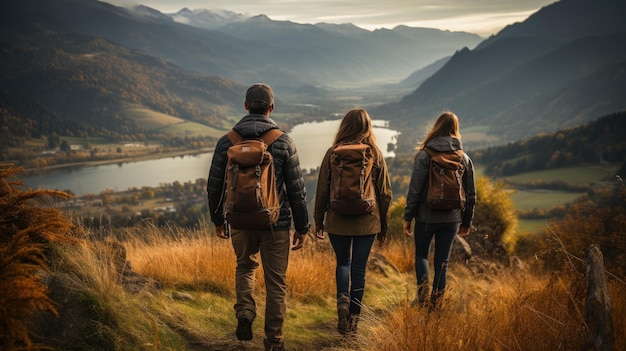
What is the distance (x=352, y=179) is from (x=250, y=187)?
0.98m

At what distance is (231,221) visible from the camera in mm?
3182

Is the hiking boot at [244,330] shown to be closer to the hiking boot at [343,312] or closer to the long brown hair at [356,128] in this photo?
the hiking boot at [343,312]

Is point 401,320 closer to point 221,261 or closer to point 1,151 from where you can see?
point 221,261

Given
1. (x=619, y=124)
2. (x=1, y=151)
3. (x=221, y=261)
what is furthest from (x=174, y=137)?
(x=221, y=261)

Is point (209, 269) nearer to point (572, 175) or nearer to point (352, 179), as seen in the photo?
point (352, 179)

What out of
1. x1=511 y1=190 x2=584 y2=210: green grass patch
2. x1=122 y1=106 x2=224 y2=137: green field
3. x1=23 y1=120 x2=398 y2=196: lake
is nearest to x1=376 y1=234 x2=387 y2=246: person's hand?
x1=511 y1=190 x2=584 y2=210: green grass patch

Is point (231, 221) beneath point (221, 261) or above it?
above

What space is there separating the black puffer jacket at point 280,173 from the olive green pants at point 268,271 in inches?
5.5

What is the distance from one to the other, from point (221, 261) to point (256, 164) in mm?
2293

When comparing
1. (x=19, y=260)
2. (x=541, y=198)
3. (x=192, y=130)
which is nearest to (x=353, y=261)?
(x=19, y=260)

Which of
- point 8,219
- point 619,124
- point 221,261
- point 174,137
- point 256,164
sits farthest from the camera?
point 174,137

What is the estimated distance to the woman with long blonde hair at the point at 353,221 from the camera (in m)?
3.77

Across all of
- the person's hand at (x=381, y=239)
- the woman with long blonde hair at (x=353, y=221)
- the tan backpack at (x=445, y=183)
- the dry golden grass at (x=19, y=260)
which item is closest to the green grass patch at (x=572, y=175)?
the tan backpack at (x=445, y=183)

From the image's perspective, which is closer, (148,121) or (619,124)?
(619,124)
